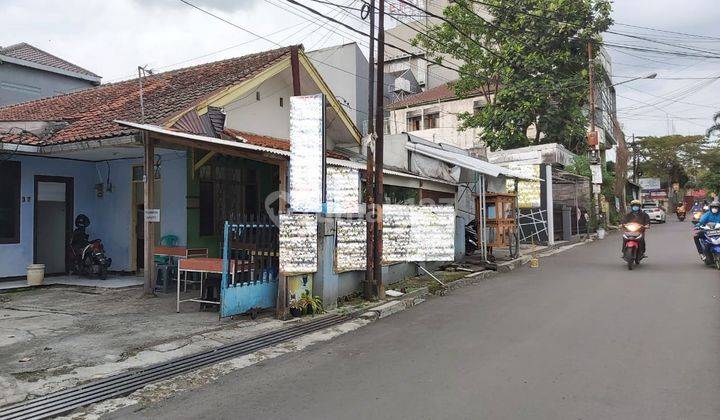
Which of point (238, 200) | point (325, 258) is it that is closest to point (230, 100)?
point (238, 200)

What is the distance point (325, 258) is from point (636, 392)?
16.0 feet

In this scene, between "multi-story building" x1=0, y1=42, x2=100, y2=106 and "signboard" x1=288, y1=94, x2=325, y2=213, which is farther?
"multi-story building" x1=0, y1=42, x2=100, y2=106

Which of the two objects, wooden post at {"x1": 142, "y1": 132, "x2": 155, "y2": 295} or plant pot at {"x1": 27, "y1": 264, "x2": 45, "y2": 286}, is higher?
wooden post at {"x1": 142, "y1": 132, "x2": 155, "y2": 295}

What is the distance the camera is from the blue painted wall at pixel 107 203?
10.8m

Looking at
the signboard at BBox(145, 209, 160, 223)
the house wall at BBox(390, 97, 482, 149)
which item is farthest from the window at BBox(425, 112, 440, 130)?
the signboard at BBox(145, 209, 160, 223)

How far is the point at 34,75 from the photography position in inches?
756

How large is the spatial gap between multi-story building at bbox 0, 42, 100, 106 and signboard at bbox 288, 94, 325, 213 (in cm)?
1541

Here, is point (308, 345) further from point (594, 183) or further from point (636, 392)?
point (594, 183)

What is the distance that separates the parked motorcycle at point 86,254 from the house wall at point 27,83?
10082mm

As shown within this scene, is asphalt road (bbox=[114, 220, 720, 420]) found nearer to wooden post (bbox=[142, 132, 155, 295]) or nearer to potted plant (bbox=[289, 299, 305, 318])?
potted plant (bbox=[289, 299, 305, 318])

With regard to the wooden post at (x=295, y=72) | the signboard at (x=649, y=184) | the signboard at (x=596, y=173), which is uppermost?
the signboard at (x=649, y=184)

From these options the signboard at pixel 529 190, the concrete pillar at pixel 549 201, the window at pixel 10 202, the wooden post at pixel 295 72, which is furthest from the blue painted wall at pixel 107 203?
the concrete pillar at pixel 549 201

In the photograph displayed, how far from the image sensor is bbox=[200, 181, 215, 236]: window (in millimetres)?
11023

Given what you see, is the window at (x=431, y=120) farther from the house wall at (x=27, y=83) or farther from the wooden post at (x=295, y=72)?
the wooden post at (x=295, y=72)
